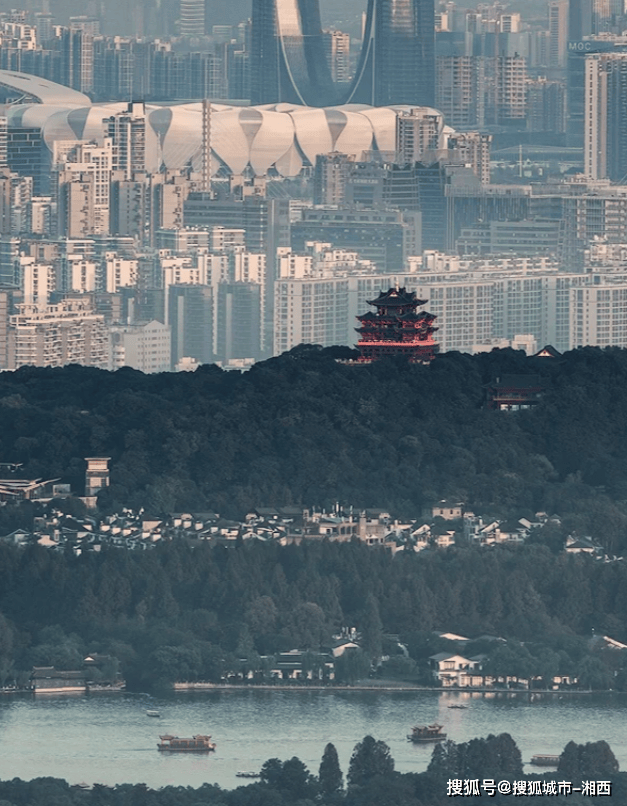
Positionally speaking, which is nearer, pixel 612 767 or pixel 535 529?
pixel 612 767

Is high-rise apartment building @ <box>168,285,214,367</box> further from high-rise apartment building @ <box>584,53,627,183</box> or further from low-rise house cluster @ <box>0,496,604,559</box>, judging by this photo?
high-rise apartment building @ <box>584,53,627,183</box>

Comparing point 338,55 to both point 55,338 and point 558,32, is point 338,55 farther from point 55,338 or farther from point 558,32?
point 55,338

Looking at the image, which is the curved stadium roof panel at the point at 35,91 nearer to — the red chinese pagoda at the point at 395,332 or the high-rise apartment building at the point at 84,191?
the high-rise apartment building at the point at 84,191

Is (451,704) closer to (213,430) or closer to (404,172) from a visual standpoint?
(213,430)

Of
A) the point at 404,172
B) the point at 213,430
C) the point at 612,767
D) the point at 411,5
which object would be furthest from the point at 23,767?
the point at 411,5

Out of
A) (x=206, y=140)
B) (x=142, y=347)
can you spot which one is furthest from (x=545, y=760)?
(x=206, y=140)
